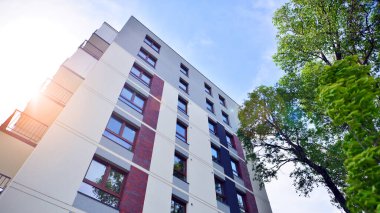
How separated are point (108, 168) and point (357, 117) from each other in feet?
28.9

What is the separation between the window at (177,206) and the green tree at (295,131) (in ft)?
24.0

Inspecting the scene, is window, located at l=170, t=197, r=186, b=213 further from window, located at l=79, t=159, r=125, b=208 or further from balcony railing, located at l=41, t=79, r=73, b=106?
balcony railing, located at l=41, t=79, r=73, b=106

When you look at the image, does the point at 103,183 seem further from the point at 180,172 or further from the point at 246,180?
the point at 246,180

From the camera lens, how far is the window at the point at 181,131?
14.5m

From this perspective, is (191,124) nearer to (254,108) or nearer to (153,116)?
(153,116)

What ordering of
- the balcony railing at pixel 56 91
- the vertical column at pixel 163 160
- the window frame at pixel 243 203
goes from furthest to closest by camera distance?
the window frame at pixel 243 203, the balcony railing at pixel 56 91, the vertical column at pixel 163 160

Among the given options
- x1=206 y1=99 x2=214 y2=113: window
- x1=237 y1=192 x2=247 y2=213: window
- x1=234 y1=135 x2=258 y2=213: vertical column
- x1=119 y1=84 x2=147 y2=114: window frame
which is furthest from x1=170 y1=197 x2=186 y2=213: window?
x1=206 y1=99 x2=214 y2=113: window

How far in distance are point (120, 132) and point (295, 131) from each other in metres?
11.1

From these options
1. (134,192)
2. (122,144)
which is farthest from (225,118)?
(134,192)

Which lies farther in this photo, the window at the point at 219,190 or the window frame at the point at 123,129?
the window at the point at 219,190

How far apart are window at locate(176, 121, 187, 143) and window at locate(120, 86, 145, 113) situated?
2.81 meters

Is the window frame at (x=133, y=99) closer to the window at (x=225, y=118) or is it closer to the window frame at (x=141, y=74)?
the window frame at (x=141, y=74)

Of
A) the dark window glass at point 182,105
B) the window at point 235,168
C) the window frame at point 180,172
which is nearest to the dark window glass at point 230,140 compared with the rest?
the window at point 235,168

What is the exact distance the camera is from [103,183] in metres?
8.93
